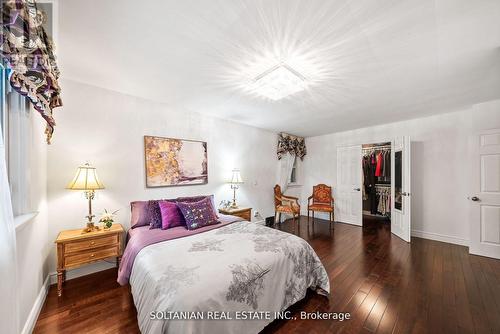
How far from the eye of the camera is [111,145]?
2.54m

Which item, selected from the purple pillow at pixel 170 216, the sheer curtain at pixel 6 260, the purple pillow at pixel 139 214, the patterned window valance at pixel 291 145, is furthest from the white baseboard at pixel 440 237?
the sheer curtain at pixel 6 260

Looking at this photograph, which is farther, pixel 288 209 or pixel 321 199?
pixel 321 199

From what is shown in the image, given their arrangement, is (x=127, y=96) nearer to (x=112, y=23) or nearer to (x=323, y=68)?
(x=112, y=23)

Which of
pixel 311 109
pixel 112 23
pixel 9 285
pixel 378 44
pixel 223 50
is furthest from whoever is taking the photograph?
pixel 311 109

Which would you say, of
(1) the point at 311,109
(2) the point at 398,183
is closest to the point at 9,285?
(1) the point at 311,109

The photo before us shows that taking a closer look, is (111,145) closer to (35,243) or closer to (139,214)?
(139,214)

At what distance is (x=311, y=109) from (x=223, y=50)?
199 cm

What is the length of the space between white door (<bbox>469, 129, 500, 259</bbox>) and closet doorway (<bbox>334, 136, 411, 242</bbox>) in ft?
2.98

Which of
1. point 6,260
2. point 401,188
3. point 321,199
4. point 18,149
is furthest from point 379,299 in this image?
point 18,149

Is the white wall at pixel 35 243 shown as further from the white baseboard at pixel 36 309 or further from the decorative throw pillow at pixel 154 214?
the decorative throw pillow at pixel 154 214

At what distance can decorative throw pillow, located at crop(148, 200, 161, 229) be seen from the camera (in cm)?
241

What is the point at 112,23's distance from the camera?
4.63 feet

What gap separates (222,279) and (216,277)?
0.15 ft

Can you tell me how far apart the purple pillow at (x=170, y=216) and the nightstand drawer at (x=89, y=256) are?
61 centimetres
